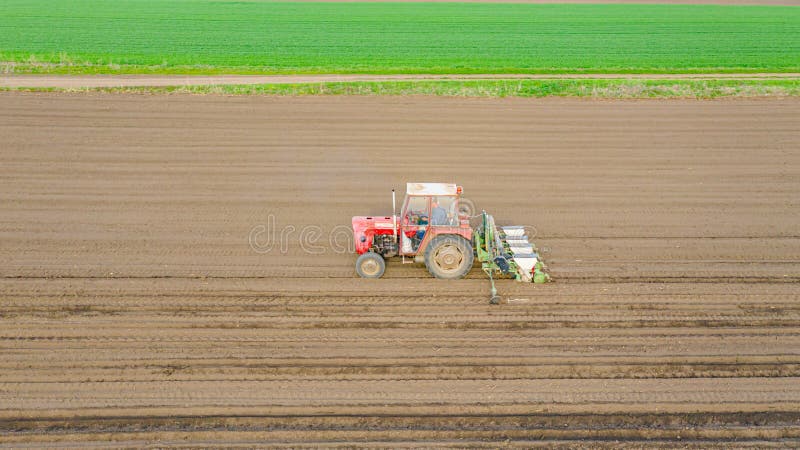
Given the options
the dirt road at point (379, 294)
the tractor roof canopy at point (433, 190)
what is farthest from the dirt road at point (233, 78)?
the tractor roof canopy at point (433, 190)

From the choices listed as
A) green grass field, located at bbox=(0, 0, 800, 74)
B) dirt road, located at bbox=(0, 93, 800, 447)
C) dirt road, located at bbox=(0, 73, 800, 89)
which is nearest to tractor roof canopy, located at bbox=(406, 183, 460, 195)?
dirt road, located at bbox=(0, 93, 800, 447)

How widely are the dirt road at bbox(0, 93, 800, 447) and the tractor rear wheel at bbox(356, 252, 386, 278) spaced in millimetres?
318

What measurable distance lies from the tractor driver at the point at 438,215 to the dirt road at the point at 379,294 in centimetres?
107

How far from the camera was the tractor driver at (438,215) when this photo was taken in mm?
11000

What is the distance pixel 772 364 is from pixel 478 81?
54.7ft

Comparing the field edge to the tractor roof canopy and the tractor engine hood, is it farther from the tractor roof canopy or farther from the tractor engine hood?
the tractor roof canopy

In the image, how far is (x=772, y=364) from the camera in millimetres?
9086

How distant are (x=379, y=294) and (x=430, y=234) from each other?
4.44 ft

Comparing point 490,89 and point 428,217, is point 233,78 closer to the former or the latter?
point 490,89

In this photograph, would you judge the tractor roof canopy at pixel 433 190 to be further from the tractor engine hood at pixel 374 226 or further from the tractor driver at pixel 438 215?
the tractor engine hood at pixel 374 226

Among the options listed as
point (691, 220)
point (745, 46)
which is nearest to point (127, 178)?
point (691, 220)

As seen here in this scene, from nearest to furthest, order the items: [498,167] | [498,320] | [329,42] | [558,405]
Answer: [558,405] < [498,320] < [498,167] < [329,42]

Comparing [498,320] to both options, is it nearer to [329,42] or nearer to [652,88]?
[652,88]

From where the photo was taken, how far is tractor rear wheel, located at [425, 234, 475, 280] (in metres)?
10.9
